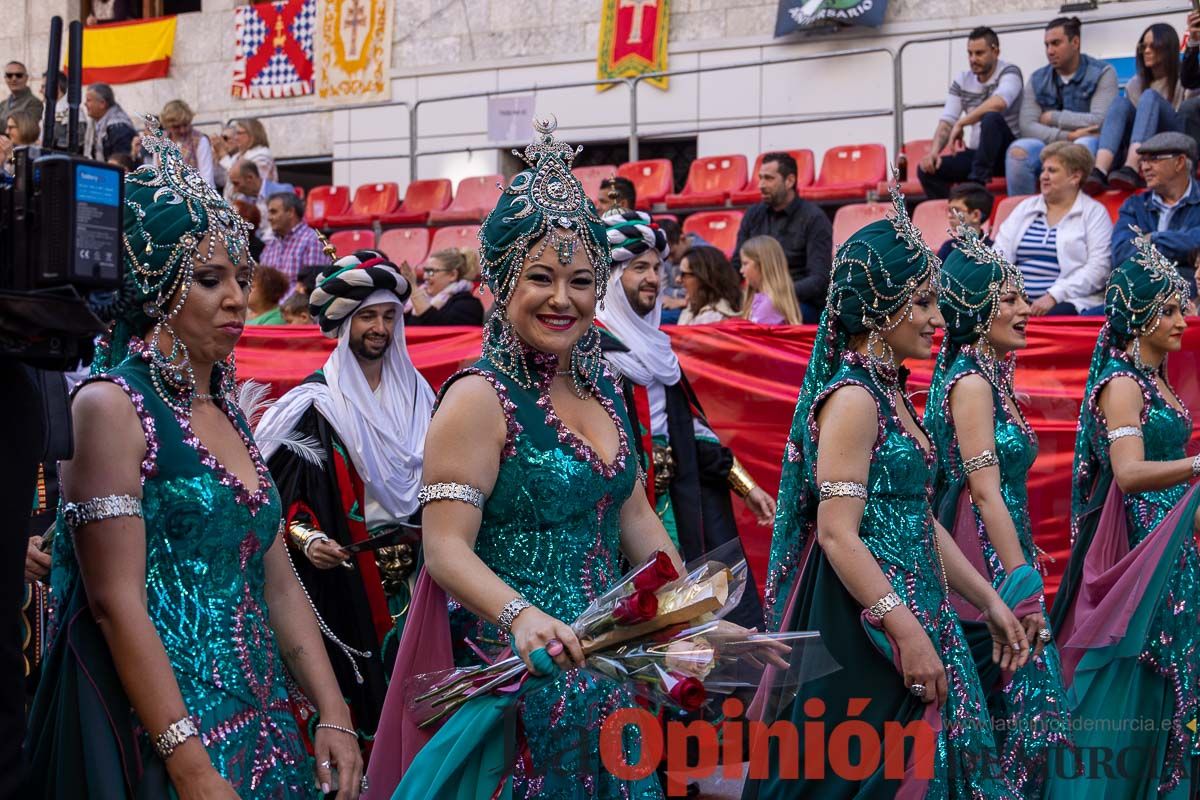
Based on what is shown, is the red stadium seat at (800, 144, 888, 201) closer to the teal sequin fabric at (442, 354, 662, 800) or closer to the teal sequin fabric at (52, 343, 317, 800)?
the teal sequin fabric at (442, 354, 662, 800)

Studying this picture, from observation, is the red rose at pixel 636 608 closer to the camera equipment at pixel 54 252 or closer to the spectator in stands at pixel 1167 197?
the camera equipment at pixel 54 252

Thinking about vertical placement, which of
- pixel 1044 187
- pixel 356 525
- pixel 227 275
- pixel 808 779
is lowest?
pixel 808 779

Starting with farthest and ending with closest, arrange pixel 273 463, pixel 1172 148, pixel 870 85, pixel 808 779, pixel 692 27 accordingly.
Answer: pixel 692 27 → pixel 870 85 → pixel 1172 148 → pixel 273 463 → pixel 808 779

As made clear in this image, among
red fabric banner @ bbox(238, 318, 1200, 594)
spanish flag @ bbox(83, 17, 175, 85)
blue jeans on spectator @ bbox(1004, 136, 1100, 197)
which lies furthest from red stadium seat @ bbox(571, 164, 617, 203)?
spanish flag @ bbox(83, 17, 175, 85)

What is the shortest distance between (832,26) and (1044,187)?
5.93 metres

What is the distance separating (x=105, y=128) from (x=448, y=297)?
5882 millimetres

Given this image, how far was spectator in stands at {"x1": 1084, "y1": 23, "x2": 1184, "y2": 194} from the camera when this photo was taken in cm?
957

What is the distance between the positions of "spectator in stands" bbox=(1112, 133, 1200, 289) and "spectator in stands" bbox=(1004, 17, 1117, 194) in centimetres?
163

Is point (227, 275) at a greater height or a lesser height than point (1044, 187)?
lesser

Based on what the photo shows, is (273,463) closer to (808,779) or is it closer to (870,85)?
(808,779)

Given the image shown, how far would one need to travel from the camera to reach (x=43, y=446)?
2150 millimetres

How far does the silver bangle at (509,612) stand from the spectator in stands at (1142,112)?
24.8 ft

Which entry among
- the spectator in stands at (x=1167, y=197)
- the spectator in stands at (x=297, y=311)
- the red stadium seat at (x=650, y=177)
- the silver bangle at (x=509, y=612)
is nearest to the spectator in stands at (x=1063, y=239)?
the spectator in stands at (x=1167, y=197)

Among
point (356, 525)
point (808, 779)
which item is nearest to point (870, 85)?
point (356, 525)
